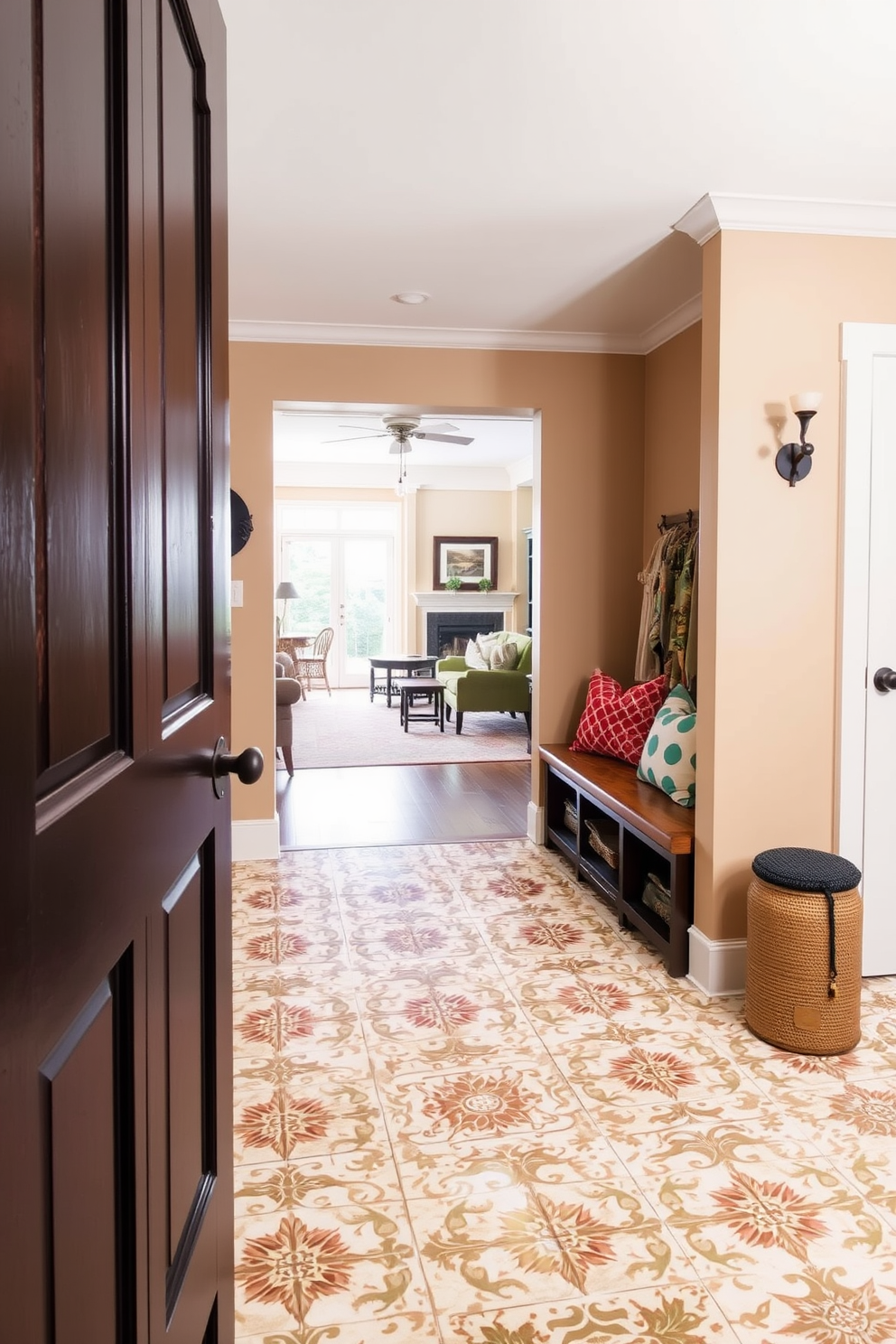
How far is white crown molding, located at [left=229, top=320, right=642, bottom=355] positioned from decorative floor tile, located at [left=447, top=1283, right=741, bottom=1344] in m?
3.80

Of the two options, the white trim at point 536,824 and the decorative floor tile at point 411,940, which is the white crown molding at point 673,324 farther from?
the decorative floor tile at point 411,940

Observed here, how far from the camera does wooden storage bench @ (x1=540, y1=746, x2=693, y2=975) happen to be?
3156mm

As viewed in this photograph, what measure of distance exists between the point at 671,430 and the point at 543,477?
2.12ft

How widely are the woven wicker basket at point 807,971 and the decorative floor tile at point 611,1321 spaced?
1040mm

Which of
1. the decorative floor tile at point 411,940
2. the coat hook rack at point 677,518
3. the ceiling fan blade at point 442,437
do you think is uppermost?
the ceiling fan blade at point 442,437

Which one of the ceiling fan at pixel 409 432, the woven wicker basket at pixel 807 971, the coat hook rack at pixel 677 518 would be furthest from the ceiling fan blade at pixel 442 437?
the woven wicker basket at pixel 807 971

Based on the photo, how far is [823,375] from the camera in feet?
9.63

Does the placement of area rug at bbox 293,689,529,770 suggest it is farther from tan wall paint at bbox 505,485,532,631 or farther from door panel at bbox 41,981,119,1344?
door panel at bbox 41,981,119,1344

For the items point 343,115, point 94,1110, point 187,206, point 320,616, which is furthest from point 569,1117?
point 320,616

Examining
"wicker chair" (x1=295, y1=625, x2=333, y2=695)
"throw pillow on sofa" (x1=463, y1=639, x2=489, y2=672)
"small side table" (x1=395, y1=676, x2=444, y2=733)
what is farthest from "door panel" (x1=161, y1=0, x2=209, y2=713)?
"wicker chair" (x1=295, y1=625, x2=333, y2=695)

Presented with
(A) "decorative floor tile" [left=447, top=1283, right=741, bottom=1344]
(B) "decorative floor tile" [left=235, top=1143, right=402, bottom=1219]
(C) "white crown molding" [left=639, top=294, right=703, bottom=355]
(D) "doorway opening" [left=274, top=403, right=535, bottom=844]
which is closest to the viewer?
(A) "decorative floor tile" [left=447, top=1283, right=741, bottom=1344]

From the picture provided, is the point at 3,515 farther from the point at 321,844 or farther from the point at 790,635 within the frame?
the point at 321,844

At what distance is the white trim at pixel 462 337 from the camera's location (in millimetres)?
4250

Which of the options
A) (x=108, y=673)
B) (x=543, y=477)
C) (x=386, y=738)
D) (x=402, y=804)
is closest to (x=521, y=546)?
(x=386, y=738)
